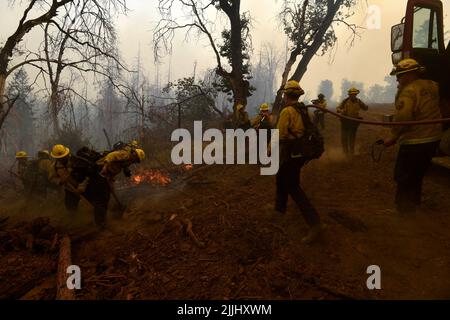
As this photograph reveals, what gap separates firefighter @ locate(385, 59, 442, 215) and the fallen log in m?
4.71

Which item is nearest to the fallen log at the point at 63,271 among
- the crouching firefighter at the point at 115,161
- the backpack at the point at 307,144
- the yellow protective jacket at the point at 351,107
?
the crouching firefighter at the point at 115,161

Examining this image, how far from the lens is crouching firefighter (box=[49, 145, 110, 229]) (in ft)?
19.6

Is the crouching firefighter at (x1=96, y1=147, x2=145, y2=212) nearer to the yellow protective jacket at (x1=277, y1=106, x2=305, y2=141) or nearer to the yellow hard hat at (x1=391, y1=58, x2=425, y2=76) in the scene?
the yellow protective jacket at (x1=277, y1=106, x2=305, y2=141)

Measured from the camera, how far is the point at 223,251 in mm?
4312

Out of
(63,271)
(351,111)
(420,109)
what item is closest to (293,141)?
(420,109)

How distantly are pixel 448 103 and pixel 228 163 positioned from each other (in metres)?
6.21

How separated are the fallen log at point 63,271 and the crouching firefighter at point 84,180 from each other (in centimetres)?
96

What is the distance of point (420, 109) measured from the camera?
4.36 meters

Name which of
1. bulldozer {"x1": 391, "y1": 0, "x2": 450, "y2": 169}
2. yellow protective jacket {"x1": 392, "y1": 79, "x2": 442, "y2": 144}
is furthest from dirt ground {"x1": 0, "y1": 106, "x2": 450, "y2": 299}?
yellow protective jacket {"x1": 392, "y1": 79, "x2": 442, "y2": 144}

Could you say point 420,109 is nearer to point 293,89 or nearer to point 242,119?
point 293,89

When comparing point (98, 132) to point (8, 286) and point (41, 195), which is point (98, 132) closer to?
point (41, 195)

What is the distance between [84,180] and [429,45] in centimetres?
775

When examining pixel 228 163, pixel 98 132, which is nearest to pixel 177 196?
pixel 228 163

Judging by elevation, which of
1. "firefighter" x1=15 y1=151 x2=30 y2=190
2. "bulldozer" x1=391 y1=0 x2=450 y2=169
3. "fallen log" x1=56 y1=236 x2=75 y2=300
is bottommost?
"fallen log" x1=56 y1=236 x2=75 y2=300
